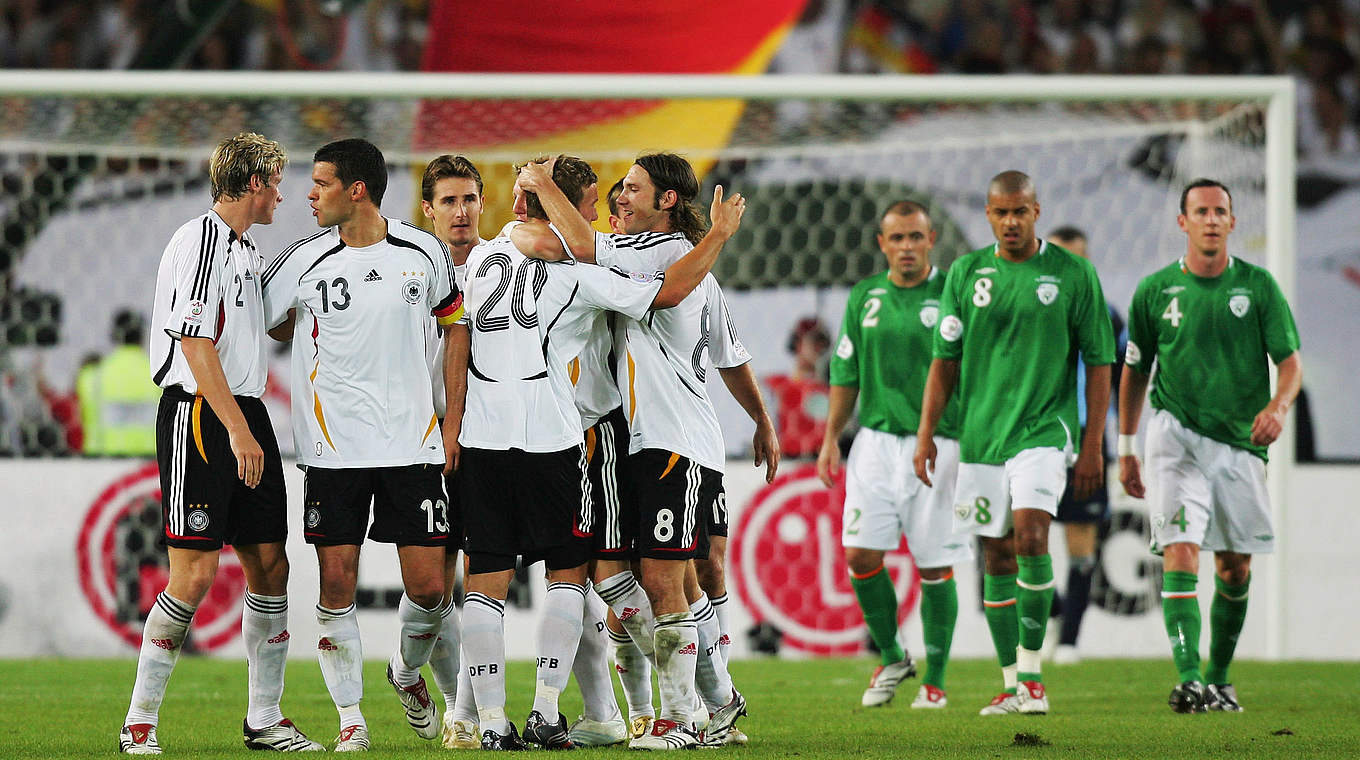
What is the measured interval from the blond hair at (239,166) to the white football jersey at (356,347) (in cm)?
26

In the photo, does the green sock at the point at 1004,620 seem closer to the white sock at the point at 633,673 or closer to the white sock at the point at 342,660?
the white sock at the point at 633,673

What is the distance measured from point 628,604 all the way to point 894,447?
256 centimetres

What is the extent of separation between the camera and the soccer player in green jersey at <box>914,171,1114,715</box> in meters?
6.62

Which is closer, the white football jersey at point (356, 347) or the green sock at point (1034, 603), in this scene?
the white football jersey at point (356, 347)

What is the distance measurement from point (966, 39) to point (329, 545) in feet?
38.8

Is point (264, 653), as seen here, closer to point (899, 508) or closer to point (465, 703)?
point (465, 703)

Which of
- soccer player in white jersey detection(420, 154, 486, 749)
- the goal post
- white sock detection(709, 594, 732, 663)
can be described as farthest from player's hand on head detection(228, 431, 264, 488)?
the goal post

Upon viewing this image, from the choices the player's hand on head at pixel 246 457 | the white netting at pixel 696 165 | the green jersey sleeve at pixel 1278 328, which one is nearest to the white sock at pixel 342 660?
the player's hand on head at pixel 246 457

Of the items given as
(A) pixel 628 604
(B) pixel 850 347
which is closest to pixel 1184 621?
(B) pixel 850 347

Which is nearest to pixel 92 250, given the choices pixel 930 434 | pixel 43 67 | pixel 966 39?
pixel 43 67

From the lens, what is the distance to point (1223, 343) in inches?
276

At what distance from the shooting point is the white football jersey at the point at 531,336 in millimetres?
5211

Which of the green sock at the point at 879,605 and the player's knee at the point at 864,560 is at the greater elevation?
the player's knee at the point at 864,560

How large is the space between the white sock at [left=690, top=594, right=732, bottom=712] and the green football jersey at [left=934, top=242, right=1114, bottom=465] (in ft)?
5.77
